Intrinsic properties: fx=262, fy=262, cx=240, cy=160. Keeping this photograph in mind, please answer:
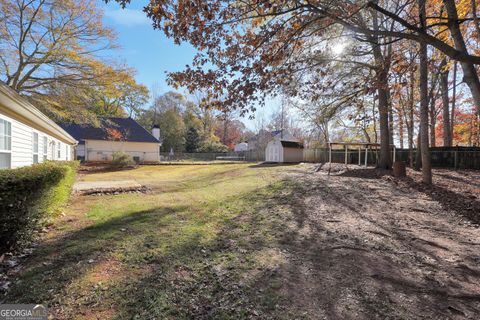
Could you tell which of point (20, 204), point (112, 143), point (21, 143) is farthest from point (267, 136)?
point (20, 204)

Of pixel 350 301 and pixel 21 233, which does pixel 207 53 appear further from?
pixel 350 301

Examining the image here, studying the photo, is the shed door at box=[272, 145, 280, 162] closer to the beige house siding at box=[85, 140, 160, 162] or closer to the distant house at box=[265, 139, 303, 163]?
the distant house at box=[265, 139, 303, 163]

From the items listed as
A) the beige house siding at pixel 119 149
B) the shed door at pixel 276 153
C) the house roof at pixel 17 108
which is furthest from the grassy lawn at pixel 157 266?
the beige house siding at pixel 119 149

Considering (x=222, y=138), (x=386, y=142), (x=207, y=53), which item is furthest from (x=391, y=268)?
(x=222, y=138)

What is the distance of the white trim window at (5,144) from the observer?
582 cm

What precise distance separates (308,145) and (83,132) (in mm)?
27836

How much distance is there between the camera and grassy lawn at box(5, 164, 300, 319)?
2.59 meters

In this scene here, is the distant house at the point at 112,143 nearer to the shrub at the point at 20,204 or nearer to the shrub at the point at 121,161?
the shrub at the point at 121,161

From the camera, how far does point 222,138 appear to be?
5944 centimetres

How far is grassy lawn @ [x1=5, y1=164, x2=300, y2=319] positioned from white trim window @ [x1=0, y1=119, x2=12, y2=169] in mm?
1910

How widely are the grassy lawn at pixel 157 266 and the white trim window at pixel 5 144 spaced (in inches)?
75.2
